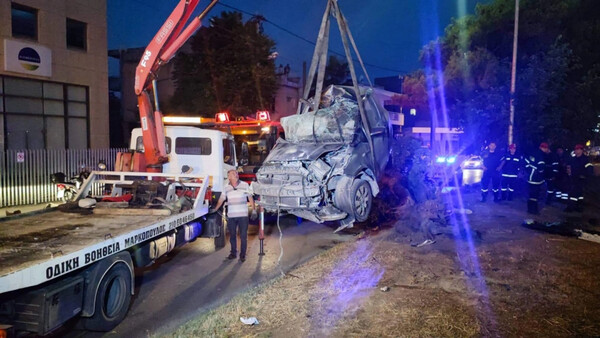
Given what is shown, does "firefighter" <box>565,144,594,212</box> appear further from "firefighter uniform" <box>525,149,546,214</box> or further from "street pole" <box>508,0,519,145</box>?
"street pole" <box>508,0,519,145</box>

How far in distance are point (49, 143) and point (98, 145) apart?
1841 millimetres

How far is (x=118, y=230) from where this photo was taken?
4.96m

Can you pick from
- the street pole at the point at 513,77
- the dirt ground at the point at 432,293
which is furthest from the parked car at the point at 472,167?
the dirt ground at the point at 432,293

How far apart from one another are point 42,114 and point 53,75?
1.46 metres

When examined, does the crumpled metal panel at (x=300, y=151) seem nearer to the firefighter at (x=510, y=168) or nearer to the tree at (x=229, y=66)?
the firefighter at (x=510, y=168)

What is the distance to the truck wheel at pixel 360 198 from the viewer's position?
23.3 feet

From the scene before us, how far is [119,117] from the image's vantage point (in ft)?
87.2

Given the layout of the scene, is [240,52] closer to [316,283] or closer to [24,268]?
[316,283]

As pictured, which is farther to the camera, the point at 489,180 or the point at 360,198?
the point at 489,180

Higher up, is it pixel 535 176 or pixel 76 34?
pixel 76 34

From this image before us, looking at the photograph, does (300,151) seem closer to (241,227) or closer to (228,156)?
(241,227)

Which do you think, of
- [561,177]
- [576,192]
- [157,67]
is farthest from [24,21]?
[576,192]

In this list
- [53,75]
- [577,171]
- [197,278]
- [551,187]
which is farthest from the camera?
[53,75]

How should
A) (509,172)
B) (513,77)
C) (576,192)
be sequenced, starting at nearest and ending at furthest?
(576,192) < (509,172) < (513,77)
